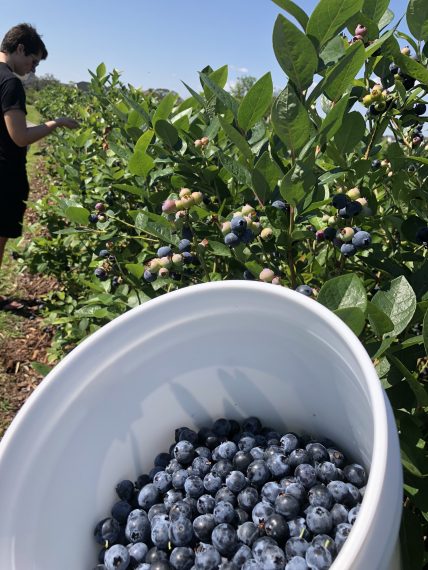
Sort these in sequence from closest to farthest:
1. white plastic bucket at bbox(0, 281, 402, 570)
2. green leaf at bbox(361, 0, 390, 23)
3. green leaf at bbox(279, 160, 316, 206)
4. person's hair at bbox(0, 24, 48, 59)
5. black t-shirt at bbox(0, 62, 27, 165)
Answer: white plastic bucket at bbox(0, 281, 402, 570)
green leaf at bbox(279, 160, 316, 206)
green leaf at bbox(361, 0, 390, 23)
black t-shirt at bbox(0, 62, 27, 165)
person's hair at bbox(0, 24, 48, 59)

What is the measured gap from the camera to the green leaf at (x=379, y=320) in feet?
1.98

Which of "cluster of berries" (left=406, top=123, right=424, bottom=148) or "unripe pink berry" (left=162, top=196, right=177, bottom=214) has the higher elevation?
"cluster of berries" (left=406, top=123, right=424, bottom=148)

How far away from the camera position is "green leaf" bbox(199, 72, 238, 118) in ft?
2.32

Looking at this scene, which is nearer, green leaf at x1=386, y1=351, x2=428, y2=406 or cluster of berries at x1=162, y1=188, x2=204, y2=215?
green leaf at x1=386, y1=351, x2=428, y2=406

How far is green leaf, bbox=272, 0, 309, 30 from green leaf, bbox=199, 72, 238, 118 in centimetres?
14

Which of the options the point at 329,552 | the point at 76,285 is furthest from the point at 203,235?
the point at 76,285

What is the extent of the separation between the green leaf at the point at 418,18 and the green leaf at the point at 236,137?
0.36 metres

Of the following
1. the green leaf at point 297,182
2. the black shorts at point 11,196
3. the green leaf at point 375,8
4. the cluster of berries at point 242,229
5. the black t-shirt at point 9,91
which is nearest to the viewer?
the green leaf at point 297,182

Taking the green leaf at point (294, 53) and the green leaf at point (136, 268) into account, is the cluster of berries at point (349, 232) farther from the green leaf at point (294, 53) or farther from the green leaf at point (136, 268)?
the green leaf at point (136, 268)

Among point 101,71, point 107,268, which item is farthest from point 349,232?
point 101,71

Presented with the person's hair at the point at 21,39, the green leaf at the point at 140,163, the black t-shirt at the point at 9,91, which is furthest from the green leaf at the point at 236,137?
the person's hair at the point at 21,39

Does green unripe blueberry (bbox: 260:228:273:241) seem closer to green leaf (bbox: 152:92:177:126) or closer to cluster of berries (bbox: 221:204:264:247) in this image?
cluster of berries (bbox: 221:204:264:247)

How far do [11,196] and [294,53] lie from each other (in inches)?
119

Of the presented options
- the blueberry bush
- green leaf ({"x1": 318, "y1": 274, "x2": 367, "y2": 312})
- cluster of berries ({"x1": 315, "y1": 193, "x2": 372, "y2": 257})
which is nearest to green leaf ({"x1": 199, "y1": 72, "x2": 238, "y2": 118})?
the blueberry bush
